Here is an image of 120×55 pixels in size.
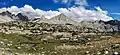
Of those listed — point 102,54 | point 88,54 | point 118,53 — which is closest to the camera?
point 118,53

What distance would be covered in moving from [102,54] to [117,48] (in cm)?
249

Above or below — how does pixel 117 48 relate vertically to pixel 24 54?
below

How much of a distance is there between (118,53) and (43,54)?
67.5 feet

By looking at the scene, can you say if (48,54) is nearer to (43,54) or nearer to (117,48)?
(43,54)

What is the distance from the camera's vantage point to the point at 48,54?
176 ft

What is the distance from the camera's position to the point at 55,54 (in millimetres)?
53312

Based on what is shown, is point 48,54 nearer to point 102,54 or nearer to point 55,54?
point 55,54

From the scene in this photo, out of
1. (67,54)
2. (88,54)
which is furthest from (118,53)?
(67,54)

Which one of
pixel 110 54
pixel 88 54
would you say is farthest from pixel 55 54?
pixel 110 54

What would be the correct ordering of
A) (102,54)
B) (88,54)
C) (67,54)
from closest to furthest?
(102,54) → (88,54) → (67,54)

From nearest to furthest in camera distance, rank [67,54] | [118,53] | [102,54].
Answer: [118,53] → [102,54] → [67,54]

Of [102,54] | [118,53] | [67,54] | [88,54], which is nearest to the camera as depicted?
[118,53]

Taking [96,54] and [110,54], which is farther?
[96,54]

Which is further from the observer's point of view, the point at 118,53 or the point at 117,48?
the point at 117,48
